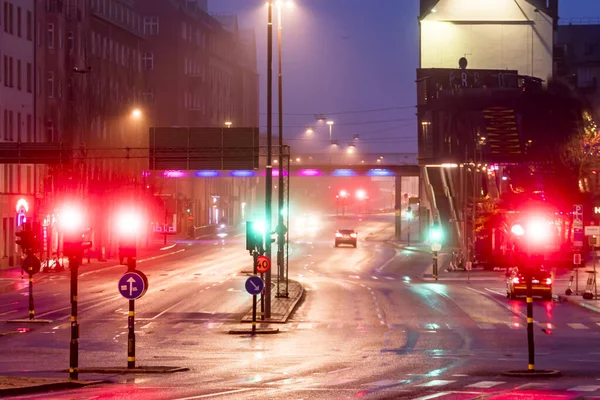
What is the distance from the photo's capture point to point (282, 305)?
51.0 metres

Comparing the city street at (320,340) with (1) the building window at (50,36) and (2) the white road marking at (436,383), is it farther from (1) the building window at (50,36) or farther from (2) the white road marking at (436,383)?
(1) the building window at (50,36)

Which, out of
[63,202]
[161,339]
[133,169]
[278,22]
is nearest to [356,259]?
[63,202]

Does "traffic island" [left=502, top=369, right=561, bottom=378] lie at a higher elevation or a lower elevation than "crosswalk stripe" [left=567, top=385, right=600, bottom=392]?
lower

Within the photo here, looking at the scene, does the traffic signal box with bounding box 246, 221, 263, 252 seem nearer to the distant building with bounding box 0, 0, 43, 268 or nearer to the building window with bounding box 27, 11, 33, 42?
the distant building with bounding box 0, 0, 43, 268

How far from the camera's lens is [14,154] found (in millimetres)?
67188

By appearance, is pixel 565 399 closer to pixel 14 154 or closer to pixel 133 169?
pixel 14 154

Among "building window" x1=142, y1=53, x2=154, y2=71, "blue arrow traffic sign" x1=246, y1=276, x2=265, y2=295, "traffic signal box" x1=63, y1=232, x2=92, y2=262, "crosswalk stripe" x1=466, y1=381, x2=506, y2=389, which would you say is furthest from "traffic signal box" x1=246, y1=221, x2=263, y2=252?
"building window" x1=142, y1=53, x2=154, y2=71

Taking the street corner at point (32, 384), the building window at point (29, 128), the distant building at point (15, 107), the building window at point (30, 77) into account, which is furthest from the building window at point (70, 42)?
the street corner at point (32, 384)

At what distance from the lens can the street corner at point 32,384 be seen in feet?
73.0

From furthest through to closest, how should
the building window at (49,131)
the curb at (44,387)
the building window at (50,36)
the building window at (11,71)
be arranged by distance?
the building window at (50,36)
the building window at (49,131)
the building window at (11,71)
the curb at (44,387)

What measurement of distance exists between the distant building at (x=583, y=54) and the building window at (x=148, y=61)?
46844mm

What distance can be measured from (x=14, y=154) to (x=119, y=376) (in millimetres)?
42291

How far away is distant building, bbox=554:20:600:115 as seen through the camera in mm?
150500

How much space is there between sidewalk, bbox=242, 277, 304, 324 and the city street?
0.56m
